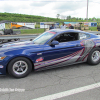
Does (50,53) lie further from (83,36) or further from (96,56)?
(96,56)

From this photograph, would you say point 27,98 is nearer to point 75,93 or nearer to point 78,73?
point 75,93

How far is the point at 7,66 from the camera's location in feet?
10.8

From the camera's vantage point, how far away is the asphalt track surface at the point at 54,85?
2.60 meters

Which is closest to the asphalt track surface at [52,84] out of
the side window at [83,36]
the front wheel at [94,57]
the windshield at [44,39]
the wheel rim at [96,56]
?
the front wheel at [94,57]

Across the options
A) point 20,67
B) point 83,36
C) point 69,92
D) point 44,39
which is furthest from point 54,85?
point 83,36

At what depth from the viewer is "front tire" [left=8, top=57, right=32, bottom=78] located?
3266 millimetres

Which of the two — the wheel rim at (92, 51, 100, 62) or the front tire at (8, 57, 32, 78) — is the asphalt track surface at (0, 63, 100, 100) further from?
the wheel rim at (92, 51, 100, 62)

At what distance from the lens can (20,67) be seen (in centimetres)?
341

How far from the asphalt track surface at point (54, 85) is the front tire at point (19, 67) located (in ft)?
0.53

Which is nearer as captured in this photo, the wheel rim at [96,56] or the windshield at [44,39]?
the windshield at [44,39]

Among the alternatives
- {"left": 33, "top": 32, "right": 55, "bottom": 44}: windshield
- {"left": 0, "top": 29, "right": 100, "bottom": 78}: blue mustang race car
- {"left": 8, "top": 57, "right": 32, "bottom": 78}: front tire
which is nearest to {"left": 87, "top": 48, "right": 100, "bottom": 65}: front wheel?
{"left": 0, "top": 29, "right": 100, "bottom": 78}: blue mustang race car

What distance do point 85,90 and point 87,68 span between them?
5.09ft

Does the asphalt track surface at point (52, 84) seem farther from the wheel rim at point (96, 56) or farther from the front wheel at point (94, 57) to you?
the wheel rim at point (96, 56)

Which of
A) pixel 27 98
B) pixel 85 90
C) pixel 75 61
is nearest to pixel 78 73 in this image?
pixel 75 61
